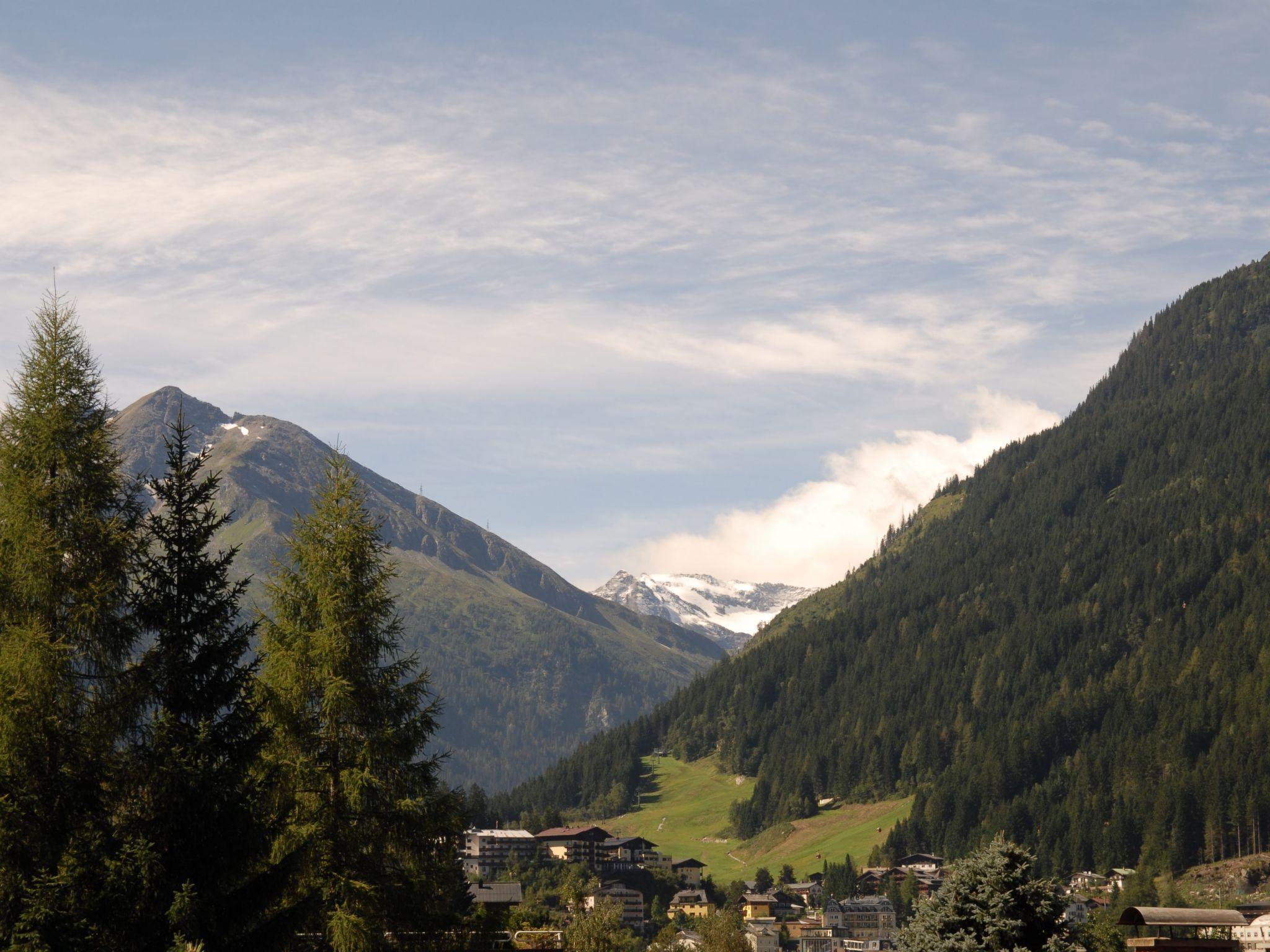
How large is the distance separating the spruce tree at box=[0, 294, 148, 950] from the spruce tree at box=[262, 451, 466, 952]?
5.17 m

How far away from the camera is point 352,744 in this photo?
38656mm

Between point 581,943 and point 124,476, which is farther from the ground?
Answer: point 124,476

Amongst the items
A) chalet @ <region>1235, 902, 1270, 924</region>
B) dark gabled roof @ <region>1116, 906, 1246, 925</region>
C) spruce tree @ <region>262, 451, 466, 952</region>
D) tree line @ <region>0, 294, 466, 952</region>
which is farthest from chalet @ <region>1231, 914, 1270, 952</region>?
tree line @ <region>0, 294, 466, 952</region>

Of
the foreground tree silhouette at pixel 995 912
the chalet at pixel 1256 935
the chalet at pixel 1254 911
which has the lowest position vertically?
the chalet at pixel 1254 911

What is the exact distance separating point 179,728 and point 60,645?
3302mm

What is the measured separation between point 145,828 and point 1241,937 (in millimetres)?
125762

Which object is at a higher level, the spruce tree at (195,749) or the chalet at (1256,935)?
the spruce tree at (195,749)

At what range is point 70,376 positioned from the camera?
114 ft

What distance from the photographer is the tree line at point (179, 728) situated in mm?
30484

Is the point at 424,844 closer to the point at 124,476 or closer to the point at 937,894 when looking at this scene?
the point at 124,476

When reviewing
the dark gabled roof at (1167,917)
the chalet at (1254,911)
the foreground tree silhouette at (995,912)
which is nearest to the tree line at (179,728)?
the foreground tree silhouette at (995,912)

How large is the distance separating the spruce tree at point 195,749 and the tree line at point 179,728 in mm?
53

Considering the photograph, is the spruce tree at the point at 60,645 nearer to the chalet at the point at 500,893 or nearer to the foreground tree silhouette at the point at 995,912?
the foreground tree silhouette at the point at 995,912

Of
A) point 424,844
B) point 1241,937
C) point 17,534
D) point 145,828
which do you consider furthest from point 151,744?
point 1241,937
